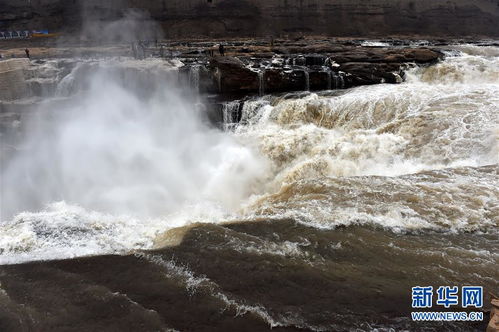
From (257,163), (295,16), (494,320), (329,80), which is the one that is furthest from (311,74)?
→ (295,16)

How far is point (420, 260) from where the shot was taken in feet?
14.8

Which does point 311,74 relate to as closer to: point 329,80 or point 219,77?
point 329,80

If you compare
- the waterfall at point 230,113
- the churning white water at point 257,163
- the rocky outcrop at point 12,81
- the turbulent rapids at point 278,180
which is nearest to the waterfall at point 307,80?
the turbulent rapids at point 278,180

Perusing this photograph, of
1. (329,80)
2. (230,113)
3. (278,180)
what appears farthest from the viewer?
(329,80)

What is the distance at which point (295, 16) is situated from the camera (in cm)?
2469

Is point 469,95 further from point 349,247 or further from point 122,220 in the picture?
point 122,220

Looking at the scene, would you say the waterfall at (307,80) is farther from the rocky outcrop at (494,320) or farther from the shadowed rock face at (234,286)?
the rocky outcrop at (494,320)

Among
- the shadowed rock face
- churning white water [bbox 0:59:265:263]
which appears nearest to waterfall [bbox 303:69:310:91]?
churning white water [bbox 0:59:265:263]

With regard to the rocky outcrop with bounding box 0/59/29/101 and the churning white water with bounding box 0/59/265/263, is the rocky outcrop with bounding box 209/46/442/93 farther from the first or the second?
the rocky outcrop with bounding box 0/59/29/101

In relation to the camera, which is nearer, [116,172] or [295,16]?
[116,172]

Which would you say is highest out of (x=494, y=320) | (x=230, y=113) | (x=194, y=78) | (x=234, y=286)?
(x=194, y=78)

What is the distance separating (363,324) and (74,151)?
816 centimetres

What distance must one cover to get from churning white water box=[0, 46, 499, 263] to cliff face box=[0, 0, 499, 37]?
1391 cm

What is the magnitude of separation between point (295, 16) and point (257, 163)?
746 inches
